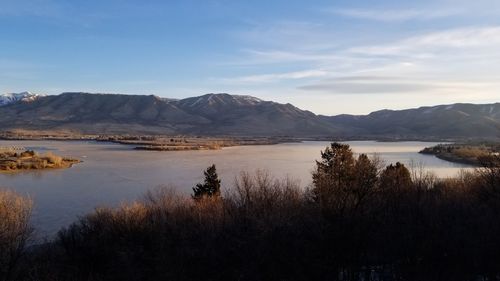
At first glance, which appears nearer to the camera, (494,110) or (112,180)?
(112,180)

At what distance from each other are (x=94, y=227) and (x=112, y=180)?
1496cm

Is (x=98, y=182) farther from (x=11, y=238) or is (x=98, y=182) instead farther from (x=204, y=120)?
(x=204, y=120)

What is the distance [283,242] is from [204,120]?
166m

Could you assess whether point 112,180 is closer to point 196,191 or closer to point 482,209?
point 196,191

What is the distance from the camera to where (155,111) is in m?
185

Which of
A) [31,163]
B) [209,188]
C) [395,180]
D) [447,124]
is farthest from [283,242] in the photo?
[447,124]

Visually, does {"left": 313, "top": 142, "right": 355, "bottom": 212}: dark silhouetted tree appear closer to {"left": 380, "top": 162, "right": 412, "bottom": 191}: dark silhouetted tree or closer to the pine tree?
{"left": 380, "top": 162, "right": 412, "bottom": 191}: dark silhouetted tree

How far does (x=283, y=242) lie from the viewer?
53.9 feet

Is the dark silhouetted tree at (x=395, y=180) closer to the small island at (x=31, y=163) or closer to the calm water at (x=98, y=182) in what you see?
the calm water at (x=98, y=182)

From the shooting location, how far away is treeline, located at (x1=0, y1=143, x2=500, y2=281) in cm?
1542

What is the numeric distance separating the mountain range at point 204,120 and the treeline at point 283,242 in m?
123

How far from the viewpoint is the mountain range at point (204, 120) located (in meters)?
148

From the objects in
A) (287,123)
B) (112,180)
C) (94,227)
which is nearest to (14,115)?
(287,123)

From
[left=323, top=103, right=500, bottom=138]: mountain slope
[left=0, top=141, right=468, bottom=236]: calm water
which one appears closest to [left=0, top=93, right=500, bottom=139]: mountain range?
[left=323, top=103, right=500, bottom=138]: mountain slope
